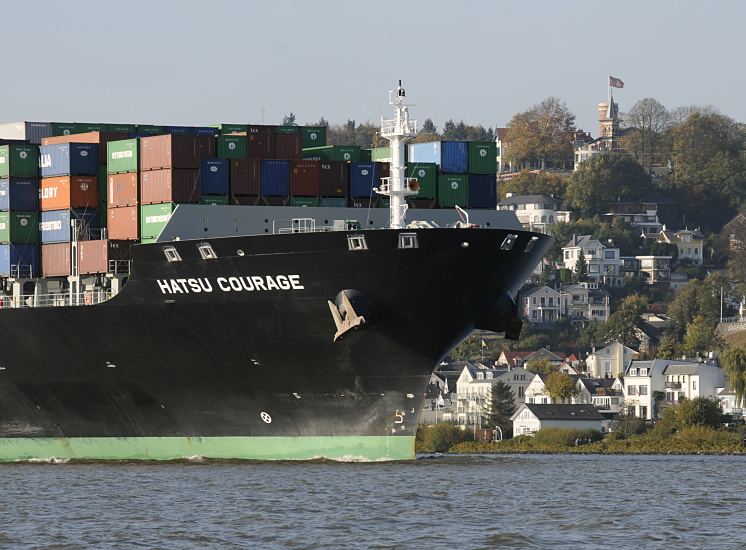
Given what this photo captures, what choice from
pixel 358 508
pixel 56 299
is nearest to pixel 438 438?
pixel 56 299

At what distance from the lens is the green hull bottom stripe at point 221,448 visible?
200 feet

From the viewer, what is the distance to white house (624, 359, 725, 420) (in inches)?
6398

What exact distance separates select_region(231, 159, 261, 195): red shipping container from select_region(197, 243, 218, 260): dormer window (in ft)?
21.2

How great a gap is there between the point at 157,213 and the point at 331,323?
34.2ft

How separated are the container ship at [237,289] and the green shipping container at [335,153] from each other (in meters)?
1.94

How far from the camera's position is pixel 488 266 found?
199ft

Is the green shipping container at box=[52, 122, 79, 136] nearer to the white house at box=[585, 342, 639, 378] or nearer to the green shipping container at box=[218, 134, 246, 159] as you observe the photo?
the green shipping container at box=[218, 134, 246, 159]

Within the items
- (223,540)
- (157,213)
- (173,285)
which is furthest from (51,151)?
(223,540)

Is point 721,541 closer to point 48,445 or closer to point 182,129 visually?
point 48,445

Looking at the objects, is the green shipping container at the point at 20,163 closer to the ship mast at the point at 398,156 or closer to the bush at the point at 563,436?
the ship mast at the point at 398,156

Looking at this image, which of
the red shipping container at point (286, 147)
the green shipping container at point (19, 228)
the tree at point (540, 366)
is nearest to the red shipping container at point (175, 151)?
the red shipping container at point (286, 147)

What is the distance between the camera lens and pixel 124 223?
68.5m

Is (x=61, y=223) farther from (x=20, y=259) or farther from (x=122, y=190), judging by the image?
(x=122, y=190)

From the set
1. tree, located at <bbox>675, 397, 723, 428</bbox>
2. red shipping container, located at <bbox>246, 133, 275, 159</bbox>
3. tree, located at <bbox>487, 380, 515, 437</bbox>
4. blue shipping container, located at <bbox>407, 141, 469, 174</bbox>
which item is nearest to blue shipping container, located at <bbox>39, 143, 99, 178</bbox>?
red shipping container, located at <bbox>246, 133, 275, 159</bbox>
